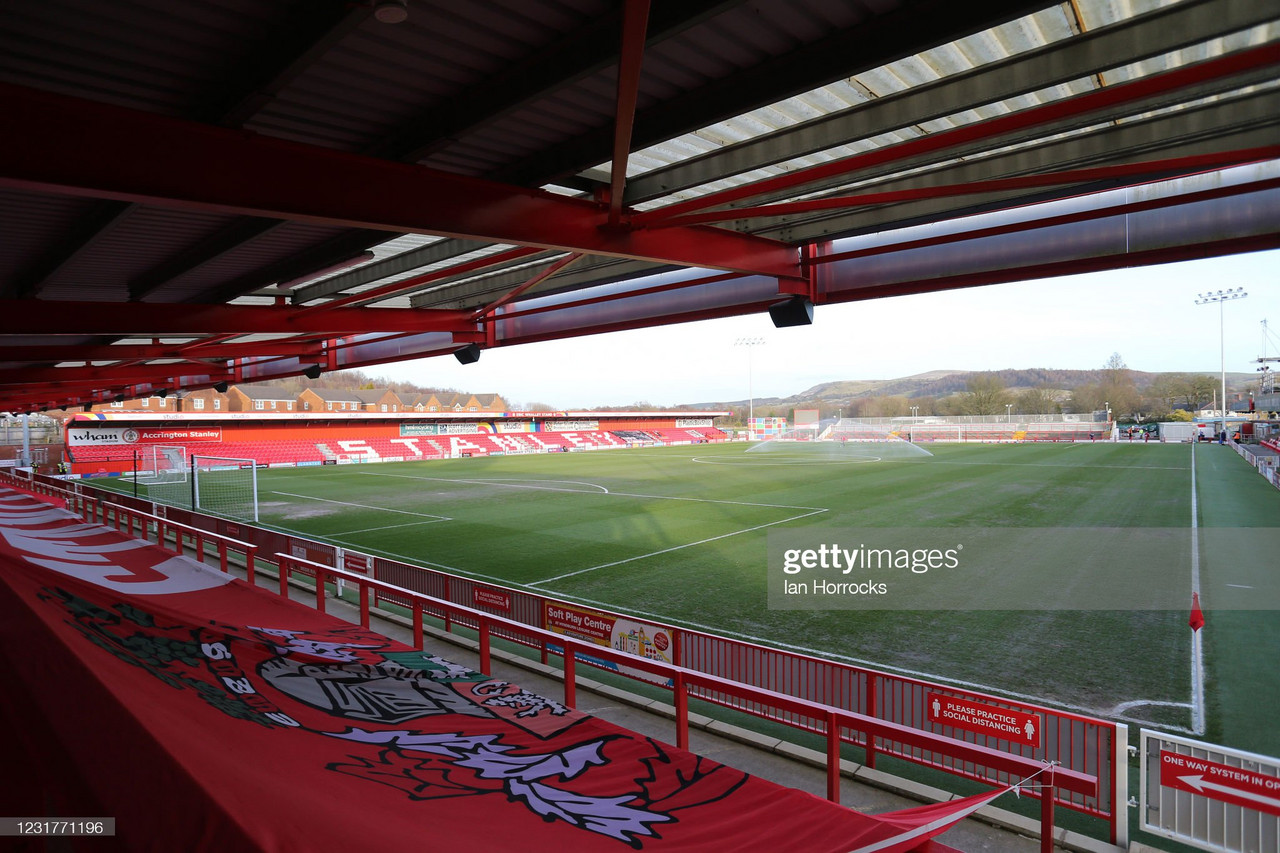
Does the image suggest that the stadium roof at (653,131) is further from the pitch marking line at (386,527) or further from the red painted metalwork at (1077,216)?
the pitch marking line at (386,527)

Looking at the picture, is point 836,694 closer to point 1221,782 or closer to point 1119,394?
point 1221,782

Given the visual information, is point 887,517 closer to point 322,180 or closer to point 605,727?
point 605,727

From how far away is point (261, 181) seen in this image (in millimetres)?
3678

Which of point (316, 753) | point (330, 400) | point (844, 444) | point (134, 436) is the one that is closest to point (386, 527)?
point (316, 753)

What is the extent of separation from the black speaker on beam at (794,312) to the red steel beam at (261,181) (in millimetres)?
1984

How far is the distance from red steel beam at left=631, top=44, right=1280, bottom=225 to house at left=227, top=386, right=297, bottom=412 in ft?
222

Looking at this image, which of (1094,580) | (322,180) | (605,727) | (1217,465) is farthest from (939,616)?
(1217,465)

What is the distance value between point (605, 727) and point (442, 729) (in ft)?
3.33

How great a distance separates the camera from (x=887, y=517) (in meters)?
22.4

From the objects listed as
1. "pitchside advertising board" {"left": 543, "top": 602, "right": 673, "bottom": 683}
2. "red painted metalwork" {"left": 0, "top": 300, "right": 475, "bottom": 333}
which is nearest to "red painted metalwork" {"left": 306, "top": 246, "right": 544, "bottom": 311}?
"red painted metalwork" {"left": 0, "top": 300, "right": 475, "bottom": 333}

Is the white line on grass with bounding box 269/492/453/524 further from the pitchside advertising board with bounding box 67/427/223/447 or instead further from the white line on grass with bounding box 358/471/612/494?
the pitchside advertising board with bounding box 67/427/223/447

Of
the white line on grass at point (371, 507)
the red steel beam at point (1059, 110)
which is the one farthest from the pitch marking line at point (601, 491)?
the red steel beam at point (1059, 110)

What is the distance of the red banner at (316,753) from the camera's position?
7.00 ft

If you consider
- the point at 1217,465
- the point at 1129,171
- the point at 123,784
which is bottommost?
the point at 1217,465
